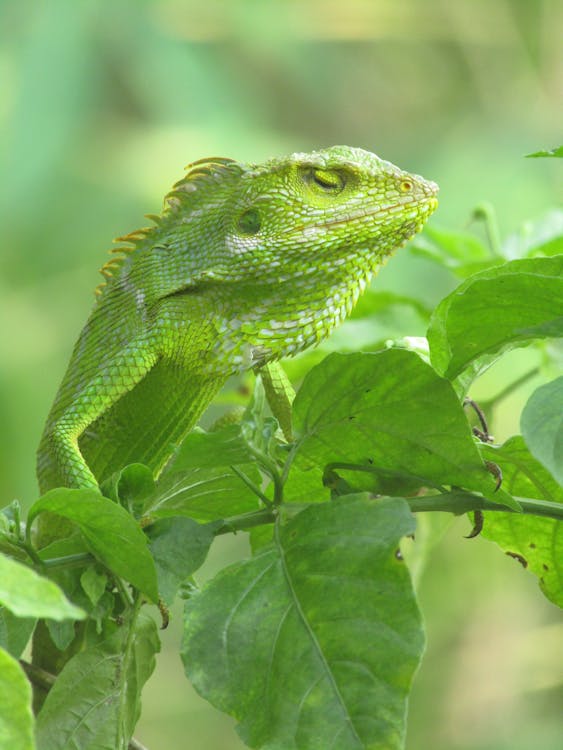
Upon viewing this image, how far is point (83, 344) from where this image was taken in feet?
7.24

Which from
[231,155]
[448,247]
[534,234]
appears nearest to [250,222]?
[448,247]

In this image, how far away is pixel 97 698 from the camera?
1403mm

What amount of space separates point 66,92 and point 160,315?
414 cm

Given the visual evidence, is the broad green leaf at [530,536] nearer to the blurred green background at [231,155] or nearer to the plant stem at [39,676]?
the plant stem at [39,676]

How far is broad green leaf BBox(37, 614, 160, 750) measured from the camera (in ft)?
4.49

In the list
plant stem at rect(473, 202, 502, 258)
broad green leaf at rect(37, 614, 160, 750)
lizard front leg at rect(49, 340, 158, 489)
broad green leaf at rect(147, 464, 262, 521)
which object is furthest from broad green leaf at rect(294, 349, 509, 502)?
plant stem at rect(473, 202, 502, 258)

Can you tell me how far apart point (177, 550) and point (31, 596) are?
419 millimetres

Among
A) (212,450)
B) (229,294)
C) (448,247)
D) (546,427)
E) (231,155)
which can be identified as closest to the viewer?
(546,427)

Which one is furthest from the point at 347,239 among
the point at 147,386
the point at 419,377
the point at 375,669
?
the point at 375,669

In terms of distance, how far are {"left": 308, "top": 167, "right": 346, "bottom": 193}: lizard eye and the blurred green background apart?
9.17 feet

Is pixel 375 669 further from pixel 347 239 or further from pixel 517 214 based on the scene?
pixel 517 214

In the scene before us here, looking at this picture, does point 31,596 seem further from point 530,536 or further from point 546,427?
point 530,536

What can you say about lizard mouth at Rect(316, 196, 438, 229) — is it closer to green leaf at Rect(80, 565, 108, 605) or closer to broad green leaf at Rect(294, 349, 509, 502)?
broad green leaf at Rect(294, 349, 509, 502)

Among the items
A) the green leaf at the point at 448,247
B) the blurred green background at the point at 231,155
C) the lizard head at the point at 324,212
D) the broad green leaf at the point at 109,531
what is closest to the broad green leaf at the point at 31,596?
the broad green leaf at the point at 109,531
